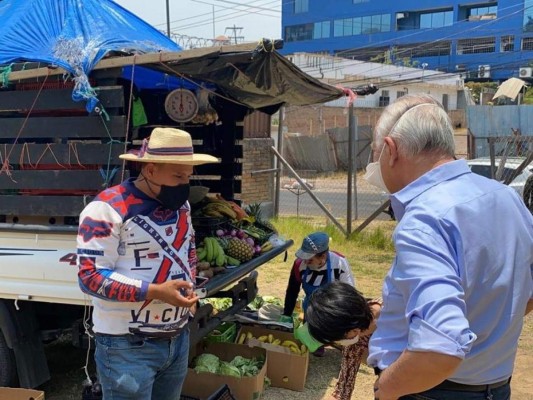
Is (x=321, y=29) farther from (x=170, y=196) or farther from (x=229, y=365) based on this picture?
(x=170, y=196)

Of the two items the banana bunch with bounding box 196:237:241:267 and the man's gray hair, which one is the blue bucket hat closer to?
the banana bunch with bounding box 196:237:241:267

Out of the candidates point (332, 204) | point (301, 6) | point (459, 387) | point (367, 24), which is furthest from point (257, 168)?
point (301, 6)

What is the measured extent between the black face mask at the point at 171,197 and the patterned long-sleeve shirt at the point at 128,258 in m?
0.03

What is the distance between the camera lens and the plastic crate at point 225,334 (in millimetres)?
4680

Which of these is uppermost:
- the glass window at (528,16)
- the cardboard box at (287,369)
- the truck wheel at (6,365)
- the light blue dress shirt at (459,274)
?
the glass window at (528,16)

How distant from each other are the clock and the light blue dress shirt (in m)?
3.15

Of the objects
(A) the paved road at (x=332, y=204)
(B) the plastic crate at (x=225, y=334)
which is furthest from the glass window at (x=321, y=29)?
(B) the plastic crate at (x=225, y=334)

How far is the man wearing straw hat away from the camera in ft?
8.20

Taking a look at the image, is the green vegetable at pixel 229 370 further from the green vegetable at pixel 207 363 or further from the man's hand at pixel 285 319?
the man's hand at pixel 285 319

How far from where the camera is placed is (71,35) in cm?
386

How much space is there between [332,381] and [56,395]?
2.09 meters

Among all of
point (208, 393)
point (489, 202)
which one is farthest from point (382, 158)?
point (208, 393)

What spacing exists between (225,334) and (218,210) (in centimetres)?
102

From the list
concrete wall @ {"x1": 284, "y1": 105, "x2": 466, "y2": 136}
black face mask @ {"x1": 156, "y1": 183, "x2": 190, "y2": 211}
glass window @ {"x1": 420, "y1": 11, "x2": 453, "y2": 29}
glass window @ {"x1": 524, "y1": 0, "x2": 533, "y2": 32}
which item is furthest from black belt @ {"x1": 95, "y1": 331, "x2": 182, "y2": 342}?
glass window @ {"x1": 420, "y1": 11, "x2": 453, "y2": 29}
